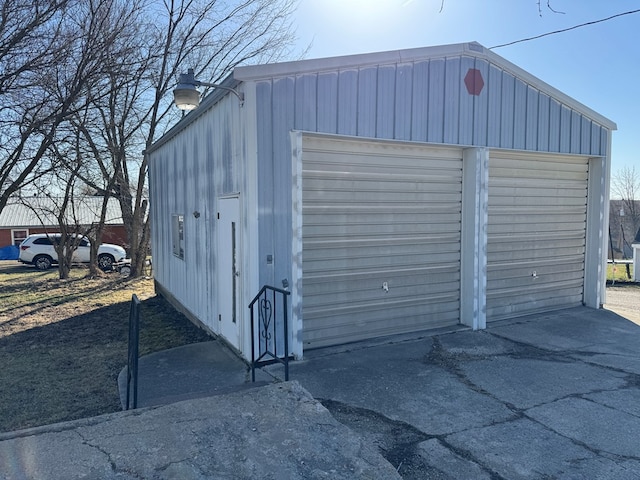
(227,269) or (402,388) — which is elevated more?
(227,269)

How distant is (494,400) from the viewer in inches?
165

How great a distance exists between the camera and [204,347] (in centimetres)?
637

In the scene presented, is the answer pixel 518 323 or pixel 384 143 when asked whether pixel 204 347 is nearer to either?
pixel 384 143

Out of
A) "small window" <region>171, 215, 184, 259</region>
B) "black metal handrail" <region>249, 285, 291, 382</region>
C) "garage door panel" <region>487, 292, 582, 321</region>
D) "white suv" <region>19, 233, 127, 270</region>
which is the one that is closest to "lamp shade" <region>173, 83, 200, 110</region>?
"black metal handrail" <region>249, 285, 291, 382</region>

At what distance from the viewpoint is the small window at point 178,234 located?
864 cm

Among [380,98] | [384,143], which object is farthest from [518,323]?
[380,98]

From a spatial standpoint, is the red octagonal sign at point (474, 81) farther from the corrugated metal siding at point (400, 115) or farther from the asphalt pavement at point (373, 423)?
the asphalt pavement at point (373, 423)

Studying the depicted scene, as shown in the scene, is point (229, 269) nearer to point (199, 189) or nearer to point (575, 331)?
point (199, 189)

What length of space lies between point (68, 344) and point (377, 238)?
516 cm

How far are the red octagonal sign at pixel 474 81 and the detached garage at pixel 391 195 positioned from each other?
1 centimetres

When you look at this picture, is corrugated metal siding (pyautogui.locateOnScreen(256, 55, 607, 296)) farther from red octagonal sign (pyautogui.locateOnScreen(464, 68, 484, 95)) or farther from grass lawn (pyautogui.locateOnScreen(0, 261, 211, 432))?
grass lawn (pyautogui.locateOnScreen(0, 261, 211, 432))

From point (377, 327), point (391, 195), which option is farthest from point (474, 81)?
point (377, 327)

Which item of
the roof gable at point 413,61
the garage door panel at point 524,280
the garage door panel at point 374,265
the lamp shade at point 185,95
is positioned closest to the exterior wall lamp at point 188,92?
the lamp shade at point 185,95

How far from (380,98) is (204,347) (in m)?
3.95
